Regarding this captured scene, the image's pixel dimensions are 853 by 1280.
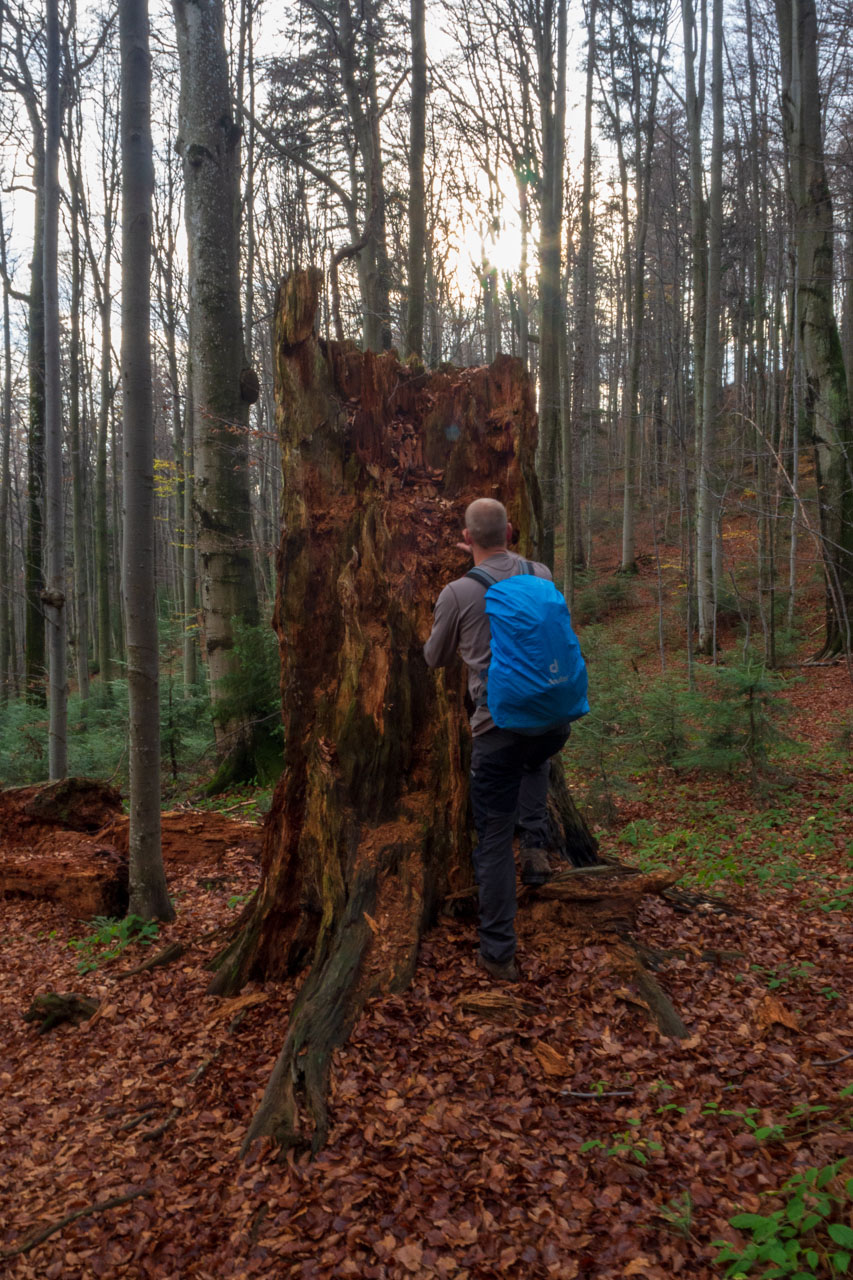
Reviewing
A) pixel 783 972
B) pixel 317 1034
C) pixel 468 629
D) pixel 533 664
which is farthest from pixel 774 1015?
pixel 468 629

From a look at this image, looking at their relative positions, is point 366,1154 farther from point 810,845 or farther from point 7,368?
point 7,368

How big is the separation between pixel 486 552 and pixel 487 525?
14 centimetres

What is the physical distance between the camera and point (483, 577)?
12.7 feet

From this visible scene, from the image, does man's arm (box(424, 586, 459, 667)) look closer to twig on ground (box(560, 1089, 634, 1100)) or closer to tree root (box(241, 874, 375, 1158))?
tree root (box(241, 874, 375, 1158))

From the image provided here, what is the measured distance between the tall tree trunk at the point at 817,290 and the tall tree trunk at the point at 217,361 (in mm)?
8197

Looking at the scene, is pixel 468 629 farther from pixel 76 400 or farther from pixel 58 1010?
pixel 76 400

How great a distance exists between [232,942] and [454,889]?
134cm

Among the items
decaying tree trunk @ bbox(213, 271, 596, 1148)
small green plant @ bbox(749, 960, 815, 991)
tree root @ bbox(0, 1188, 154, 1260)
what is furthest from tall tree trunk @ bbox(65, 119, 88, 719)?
small green plant @ bbox(749, 960, 815, 991)

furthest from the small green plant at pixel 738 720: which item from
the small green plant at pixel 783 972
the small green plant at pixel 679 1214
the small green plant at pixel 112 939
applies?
the small green plant at pixel 679 1214

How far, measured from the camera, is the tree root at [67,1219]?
2.74 metres

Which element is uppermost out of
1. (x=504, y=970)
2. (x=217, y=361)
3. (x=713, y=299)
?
(x=713, y=299)

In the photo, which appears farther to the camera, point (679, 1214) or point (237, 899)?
point (237, 899)

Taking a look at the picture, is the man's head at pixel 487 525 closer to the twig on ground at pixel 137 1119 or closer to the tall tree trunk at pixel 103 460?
the twig on ground at pixel 137 1119

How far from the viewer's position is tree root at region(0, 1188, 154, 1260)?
9.00ft
